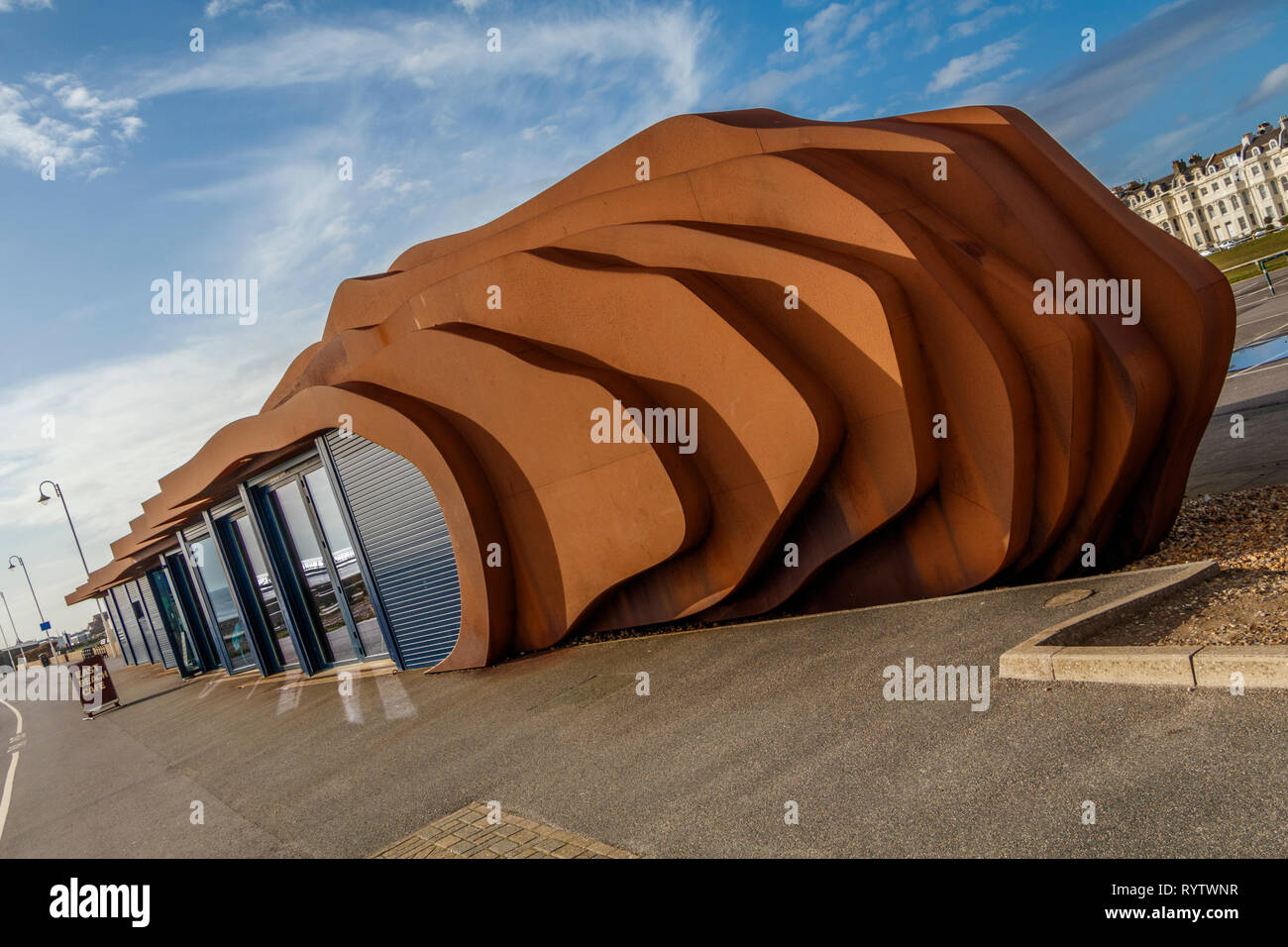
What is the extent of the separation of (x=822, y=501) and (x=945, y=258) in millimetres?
2428

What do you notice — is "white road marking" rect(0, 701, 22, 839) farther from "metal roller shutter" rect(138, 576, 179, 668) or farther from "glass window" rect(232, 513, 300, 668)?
"metal roller shutter" rect(138, 576, 179, 668)

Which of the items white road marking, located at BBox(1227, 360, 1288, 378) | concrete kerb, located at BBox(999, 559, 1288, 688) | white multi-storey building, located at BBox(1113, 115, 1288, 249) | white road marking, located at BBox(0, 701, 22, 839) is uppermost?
white multi-storey building, located at BBox(1113, 115, 1288, 249)

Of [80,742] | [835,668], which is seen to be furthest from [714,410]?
[80,742]

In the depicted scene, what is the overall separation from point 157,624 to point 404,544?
23.3 m

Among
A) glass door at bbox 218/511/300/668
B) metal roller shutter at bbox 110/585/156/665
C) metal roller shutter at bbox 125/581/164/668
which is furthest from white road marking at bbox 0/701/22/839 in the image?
metal roller shutter at bbox 110/585/156/665

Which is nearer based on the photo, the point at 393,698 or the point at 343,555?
the point at 393,698

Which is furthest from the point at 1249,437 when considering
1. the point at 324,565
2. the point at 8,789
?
the point at 8,789

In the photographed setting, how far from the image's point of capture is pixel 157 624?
31.1m

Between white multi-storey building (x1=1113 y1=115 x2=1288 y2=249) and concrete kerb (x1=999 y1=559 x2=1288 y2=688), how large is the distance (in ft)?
367

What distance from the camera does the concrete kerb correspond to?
456 cm

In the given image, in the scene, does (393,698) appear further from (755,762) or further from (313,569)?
(755,762)

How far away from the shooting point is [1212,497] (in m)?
10.5

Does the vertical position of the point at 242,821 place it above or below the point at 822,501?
below
